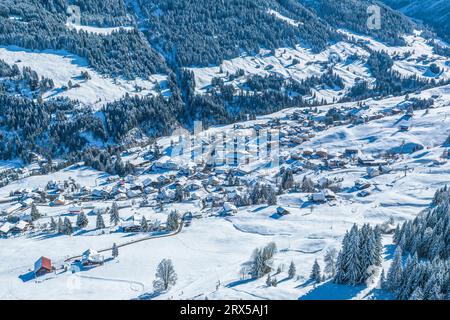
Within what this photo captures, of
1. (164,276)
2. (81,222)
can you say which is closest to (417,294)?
(164,276)

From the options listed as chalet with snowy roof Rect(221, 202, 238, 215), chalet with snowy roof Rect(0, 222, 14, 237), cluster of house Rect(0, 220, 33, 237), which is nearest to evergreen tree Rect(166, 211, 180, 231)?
chalet with snowy roof Rect(221, 202, 238, 215)

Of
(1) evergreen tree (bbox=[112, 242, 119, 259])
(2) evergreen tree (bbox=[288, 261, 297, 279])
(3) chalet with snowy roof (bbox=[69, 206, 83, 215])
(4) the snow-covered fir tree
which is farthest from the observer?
(3) chalet with snowy roof (bbox=[69, 206, 83, 215])

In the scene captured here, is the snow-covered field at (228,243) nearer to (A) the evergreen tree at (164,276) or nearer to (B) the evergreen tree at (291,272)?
(B) the evergreen tree at (291,272)

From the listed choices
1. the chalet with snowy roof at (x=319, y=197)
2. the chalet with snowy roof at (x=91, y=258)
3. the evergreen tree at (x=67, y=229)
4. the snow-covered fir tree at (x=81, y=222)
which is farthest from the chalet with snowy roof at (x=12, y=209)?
the chalet with snowy roof at (x=319, y=197)

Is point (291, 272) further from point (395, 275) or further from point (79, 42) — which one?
point (79, 42)

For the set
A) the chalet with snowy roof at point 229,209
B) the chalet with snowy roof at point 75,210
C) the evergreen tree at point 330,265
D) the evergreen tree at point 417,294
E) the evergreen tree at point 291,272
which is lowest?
the chalet with snowy roof at point 75,210

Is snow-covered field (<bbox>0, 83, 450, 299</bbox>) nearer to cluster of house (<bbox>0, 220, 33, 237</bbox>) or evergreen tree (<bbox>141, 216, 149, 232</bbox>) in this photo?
evergreen tree (<bbox>141, 216, 149, 232</bbox>)

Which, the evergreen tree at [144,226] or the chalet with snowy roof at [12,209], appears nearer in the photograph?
the evergreen tree at [144,226]
